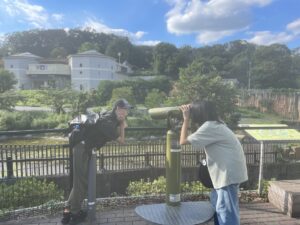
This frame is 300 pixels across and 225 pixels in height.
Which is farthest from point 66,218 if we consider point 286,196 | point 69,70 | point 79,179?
point 69,70

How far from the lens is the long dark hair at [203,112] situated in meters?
2.90

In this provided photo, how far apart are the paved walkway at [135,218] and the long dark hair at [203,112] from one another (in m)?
1.18

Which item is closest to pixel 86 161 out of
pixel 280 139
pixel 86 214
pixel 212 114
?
pixel 86 214

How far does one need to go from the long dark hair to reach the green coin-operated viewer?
21 cm

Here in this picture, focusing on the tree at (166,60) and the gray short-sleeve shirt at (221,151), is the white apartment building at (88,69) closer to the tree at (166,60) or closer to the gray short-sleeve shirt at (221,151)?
the tree at (166,60)

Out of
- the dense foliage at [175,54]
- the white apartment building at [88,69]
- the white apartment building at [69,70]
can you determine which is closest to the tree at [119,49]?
the dense foliage at [175,54]

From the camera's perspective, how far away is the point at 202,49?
100m

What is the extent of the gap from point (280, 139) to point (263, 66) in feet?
239

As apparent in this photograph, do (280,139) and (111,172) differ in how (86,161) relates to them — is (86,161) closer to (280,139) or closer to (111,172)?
(280,139)

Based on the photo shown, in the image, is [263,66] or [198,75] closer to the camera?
[198,75]

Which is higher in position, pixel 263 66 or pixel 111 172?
pixel 263 66

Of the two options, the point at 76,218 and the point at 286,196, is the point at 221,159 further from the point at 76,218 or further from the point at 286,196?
the point at 76,218

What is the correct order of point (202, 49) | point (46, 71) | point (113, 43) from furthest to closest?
point (202, 49)
point (113, 43)
point (46, 71)

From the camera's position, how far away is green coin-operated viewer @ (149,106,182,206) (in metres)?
3.22
